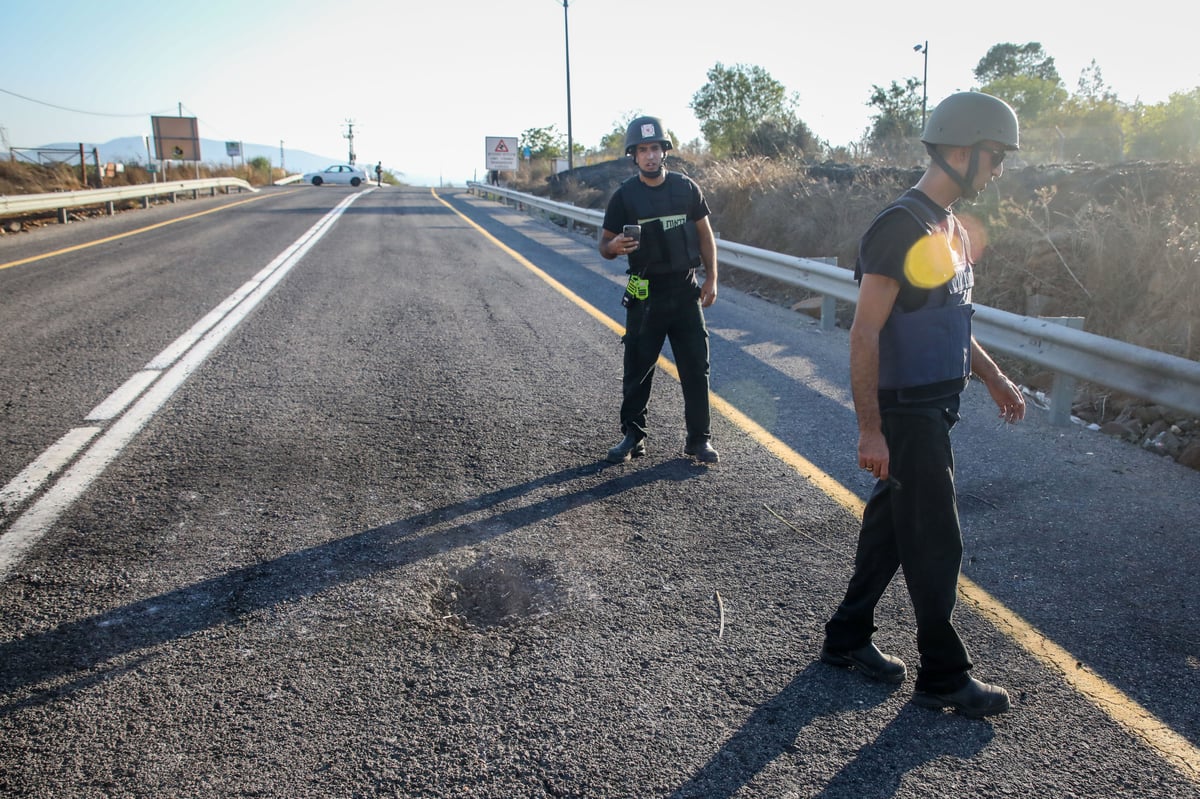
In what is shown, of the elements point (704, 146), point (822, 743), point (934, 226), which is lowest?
point (822, 743)

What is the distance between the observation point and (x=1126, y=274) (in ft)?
25.4

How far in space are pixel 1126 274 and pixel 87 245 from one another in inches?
595

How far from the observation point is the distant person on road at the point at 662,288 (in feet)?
16.4

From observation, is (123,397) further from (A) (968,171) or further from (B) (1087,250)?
(B) (1087,250)

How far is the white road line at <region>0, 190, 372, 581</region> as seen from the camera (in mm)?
3855

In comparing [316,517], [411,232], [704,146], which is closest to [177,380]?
[316,517]

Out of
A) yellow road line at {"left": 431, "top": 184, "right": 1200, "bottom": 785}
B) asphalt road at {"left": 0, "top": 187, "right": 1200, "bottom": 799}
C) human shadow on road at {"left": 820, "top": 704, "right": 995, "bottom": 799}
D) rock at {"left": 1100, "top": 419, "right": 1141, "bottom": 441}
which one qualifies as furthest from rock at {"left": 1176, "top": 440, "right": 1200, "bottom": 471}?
human shadow on road at {"left": 820, "top": 704, "right": 995, "bottom": 799}

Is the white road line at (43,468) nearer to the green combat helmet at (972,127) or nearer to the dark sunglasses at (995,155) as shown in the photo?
the green combat helmet at (972,127)

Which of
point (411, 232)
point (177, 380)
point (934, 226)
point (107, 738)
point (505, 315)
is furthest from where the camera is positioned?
point (411, 232)

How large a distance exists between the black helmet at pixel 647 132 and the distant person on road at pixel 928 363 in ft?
7.13

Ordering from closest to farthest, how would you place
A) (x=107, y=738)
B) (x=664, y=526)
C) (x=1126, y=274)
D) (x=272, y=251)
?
1. (x=107, y=738)
2. (x=664, y=526)
3. (x=1126, y=274)
4. (x=272, y=251)

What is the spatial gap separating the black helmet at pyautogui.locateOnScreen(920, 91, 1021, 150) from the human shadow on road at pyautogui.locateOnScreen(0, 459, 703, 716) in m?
2.44

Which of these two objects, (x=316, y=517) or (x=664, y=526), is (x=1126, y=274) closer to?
(x=664, y=526)

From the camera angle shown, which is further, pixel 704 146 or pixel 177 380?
pixel 704 146
